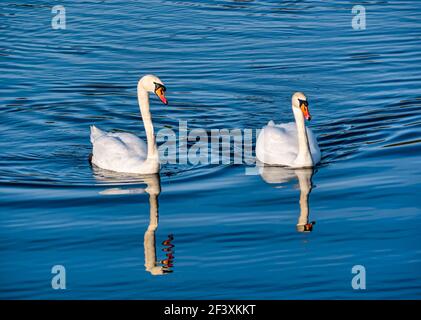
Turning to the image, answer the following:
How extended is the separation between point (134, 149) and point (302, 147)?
2549 millimetres

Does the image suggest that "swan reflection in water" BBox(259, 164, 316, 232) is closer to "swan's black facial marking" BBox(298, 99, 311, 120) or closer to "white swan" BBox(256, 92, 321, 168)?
"white swan" BBox(256, 92, 321, 168)

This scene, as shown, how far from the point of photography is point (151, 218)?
1355cm

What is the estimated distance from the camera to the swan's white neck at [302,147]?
15.8 meters

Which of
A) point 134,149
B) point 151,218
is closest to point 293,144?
point 134,149

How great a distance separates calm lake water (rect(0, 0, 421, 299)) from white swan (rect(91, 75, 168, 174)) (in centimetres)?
26

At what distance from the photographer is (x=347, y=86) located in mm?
20266

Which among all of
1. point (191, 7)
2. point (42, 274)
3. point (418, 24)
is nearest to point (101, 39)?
point (191, 7)

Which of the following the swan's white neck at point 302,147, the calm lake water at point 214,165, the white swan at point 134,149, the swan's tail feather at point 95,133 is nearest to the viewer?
the calm lake water at point 214,165

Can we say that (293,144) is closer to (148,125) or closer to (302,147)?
(302,147)

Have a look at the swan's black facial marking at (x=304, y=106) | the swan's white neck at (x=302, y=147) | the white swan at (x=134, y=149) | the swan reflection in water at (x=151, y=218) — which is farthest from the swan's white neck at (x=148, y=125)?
the swan's black facial marking at (x=304, y=106)

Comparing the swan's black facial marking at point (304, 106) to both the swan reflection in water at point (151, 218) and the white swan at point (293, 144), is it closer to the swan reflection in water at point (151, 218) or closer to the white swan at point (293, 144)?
the white swan at point (293, 144)

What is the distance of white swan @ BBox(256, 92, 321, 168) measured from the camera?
15.9 m

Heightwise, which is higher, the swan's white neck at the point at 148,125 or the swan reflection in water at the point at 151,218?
the swan's white neck at the point at 148,125

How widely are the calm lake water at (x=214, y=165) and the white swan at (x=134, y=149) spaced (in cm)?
26
